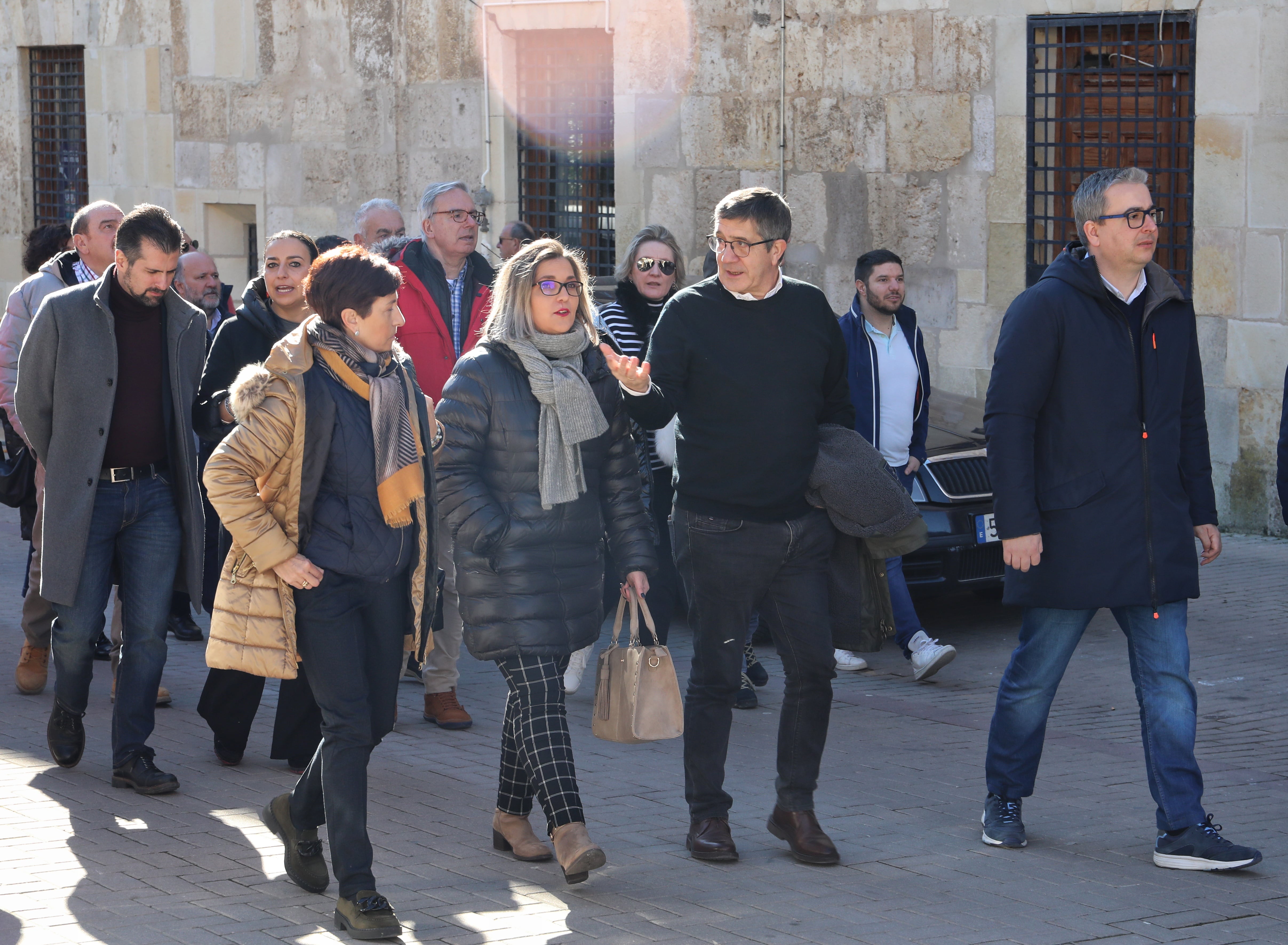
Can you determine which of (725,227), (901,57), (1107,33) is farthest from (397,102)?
(725,227)

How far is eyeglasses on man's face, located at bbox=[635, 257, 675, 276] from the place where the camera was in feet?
24.0

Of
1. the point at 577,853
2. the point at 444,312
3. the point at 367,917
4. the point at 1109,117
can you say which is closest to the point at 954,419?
the point at 444,312

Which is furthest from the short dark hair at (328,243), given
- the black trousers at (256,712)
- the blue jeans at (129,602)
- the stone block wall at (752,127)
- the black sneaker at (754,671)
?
the stone block wall at (752,127)

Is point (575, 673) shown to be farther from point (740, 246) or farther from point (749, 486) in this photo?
point (740, 246)

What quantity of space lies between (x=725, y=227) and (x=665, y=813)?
1884mm

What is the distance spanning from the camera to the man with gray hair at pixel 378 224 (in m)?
8.80

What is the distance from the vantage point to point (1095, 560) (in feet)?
16.9

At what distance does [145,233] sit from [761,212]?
7.22ft

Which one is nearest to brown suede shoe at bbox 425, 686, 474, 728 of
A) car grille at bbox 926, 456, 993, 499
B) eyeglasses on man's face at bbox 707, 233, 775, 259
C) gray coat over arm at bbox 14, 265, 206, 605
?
gray coat over arm at bbox 14, 265, 206, 605

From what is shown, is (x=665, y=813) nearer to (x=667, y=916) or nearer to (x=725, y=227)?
(x=667, y=916)

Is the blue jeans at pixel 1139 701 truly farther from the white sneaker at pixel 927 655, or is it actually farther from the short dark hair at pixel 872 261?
the short dark hair at pixel 872 261

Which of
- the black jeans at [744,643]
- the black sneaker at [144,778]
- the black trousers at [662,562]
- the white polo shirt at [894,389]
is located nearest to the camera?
the black jeans at [744,643]

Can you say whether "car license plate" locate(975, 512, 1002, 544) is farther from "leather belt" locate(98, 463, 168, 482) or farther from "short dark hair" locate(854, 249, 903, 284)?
"leather belt" locate(98, 463, 168, 482)

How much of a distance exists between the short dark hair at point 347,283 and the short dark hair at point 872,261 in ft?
11.8
